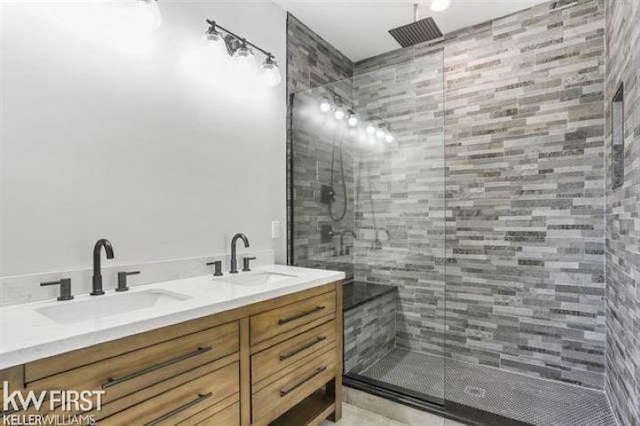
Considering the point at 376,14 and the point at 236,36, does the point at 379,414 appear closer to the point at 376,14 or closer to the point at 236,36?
the point at 236,36

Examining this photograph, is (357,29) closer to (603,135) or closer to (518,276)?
(603,135)

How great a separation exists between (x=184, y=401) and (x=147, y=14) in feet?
5.44

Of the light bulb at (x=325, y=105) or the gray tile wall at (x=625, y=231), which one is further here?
the light bulb at (x=325, y=105)

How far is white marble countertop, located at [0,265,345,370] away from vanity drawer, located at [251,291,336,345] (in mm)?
83

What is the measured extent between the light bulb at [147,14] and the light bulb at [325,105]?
4.72 feet

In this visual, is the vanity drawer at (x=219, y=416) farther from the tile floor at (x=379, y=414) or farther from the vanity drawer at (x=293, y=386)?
the tile floor at (x=379, y=414)

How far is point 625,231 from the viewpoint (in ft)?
5.97

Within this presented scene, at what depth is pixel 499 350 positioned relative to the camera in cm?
270

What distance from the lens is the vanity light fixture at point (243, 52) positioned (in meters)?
1.99

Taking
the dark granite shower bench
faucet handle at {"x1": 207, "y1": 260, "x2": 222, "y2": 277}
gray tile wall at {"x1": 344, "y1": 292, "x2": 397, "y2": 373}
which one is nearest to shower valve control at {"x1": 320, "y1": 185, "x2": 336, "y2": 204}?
the dark granite shower bench

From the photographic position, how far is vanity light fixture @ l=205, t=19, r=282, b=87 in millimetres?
1991

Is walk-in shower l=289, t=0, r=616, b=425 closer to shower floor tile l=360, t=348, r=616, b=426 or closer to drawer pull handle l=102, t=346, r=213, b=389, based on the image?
shower floor tile l=360, t=348, r=616, b=426

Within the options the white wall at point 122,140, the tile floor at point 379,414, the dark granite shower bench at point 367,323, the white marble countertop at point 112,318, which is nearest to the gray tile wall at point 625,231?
the tile floor at point 379,414

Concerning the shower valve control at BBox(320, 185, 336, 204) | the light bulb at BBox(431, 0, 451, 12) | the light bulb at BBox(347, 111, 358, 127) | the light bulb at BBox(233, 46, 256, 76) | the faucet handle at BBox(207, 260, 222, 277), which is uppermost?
the light bulb at BBox(431, 0, 451, 12)
